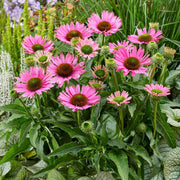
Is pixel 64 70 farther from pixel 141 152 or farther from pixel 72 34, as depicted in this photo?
pixel 141 152

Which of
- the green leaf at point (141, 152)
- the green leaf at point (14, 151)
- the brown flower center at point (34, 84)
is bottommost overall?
the green leaf at point (141, 152)

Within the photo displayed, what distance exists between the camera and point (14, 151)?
0.92m

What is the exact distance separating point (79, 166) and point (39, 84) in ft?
1.18

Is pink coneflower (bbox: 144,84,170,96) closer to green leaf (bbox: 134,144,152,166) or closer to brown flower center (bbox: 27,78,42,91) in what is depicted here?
green leaf (bbox: 134,144,152,166)

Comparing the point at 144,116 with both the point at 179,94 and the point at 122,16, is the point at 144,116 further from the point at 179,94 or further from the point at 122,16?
the point at 122,16

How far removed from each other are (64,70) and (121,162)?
33cm

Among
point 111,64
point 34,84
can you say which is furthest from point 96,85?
point 34,84

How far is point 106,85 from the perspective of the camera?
3.43 feet

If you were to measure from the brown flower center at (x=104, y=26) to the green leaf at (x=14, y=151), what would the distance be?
0.50m

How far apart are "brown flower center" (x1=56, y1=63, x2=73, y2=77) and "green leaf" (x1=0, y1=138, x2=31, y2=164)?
33 centimetres

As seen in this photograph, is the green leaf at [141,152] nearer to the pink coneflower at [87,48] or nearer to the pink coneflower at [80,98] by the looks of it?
the pink coneflower at [80,98]

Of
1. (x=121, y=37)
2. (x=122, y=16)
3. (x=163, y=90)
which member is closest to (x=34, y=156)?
(x=163, y=90)

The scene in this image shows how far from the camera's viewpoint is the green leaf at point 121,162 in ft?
2.41

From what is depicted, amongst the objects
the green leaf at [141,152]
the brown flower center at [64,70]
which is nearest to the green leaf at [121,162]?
the green leaf at [141,152]
